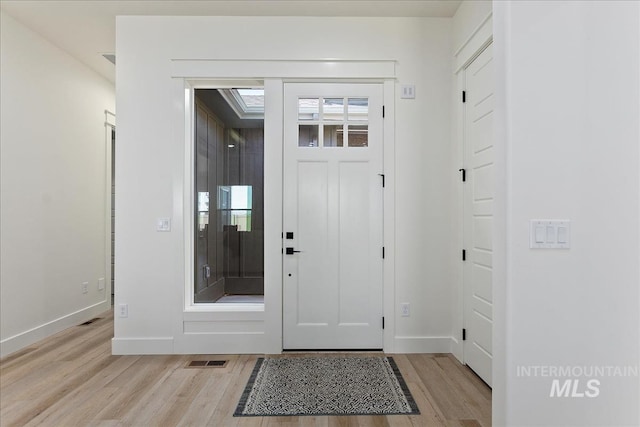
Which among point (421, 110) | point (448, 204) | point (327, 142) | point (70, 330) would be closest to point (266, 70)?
point (327, 142)

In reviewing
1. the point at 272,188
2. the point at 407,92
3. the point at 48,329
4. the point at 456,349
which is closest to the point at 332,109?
the point at 407,92

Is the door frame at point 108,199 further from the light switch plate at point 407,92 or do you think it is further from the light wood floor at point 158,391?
the light switch plate at point 407,92

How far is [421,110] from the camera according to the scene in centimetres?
343

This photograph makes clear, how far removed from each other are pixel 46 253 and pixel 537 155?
14.3 feet

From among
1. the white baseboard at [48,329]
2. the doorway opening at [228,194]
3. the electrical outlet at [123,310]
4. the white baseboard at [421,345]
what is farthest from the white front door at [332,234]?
the white baseboard at [48,329]

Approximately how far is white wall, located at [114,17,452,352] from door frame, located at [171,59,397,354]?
4cm

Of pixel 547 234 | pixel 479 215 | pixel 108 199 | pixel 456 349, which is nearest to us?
pixel 547 234

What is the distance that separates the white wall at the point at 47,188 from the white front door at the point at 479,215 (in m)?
3.86

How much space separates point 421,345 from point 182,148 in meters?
2.67

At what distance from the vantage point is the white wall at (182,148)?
338cm

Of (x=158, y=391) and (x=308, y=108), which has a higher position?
(x=308, y=108)

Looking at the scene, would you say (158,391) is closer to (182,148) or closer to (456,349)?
(182,148)

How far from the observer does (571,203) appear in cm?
146

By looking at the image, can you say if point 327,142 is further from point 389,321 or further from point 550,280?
point 550,280
